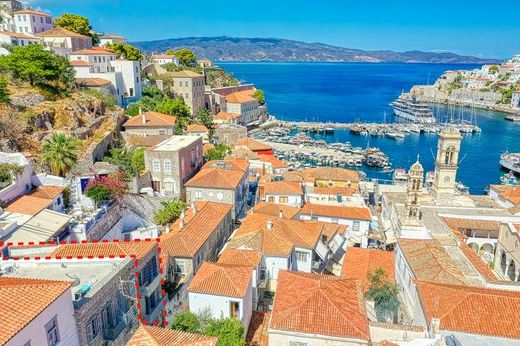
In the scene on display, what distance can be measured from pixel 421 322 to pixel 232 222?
53.8 feet

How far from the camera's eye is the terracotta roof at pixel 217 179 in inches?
1258

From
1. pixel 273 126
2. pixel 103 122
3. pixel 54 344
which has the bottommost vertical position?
pixel 273 126

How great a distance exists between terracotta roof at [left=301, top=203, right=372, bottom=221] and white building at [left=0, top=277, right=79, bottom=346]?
25480 mm

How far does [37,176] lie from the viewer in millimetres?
25172

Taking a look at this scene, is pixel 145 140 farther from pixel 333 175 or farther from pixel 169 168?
pixel 333 175

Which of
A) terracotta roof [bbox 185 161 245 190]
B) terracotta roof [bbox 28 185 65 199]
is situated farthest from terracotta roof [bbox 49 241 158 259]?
terracotta roof [bbox 185 161 245 190]

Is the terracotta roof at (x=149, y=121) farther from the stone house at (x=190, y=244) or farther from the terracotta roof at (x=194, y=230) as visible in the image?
the stone house at (x=190, y=244)

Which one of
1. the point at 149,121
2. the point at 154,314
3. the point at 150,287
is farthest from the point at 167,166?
the point at 150,287

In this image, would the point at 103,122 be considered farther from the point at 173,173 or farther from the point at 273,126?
the point at 273,126

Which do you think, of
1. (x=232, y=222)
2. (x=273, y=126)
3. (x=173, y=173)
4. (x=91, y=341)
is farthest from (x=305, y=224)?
(x=273, y=126)

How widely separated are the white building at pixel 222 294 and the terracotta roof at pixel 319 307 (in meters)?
1.82

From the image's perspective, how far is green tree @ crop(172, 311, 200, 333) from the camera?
16766 mm

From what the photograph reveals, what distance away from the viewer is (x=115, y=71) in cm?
5566

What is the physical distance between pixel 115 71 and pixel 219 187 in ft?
111
